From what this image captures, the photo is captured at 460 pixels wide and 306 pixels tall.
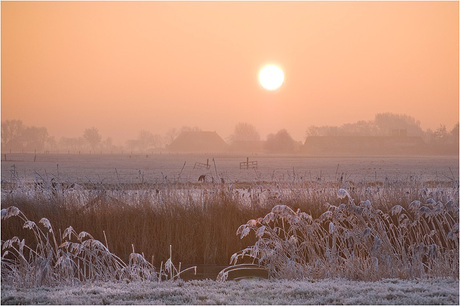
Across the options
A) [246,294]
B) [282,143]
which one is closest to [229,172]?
[246,294]

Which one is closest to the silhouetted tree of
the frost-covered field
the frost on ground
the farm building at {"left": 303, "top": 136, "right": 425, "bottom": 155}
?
the farm building at {"left": 303, "top": 136, "right": 425, "bottom": 155}

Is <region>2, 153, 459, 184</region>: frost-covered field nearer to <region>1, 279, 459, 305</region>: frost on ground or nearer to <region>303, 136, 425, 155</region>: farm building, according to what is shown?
<region>1, 279, 459, 305</region>: frost on ground

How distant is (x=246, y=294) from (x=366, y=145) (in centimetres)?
15660

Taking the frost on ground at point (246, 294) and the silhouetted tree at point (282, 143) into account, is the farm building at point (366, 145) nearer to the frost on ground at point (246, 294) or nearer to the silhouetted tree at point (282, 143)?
the silhouetted tree at point (282, 143)

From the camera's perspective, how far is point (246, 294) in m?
7.74

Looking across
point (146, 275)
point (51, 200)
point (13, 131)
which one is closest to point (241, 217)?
point (51, 200)

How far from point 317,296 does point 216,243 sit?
8135 mm

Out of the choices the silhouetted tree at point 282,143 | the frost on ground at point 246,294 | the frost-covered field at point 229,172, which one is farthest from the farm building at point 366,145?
the frost on ground at point 246,294

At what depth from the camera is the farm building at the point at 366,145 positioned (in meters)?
156

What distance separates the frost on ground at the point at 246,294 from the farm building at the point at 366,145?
484 feet

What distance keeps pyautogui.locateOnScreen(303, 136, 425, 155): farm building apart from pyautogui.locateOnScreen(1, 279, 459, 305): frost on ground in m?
147

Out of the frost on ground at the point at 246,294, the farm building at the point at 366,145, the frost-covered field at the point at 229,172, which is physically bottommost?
the frost on ground at the point at 246,294

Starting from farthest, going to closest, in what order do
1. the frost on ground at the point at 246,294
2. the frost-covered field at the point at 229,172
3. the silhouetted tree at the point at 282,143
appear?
the silhouetted tree at the point at 282,143
the frost-covered field at the point at 229,172
the frost on ground at the point at 246,294

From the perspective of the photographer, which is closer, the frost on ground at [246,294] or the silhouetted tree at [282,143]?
the frost on ground at [246,294]
